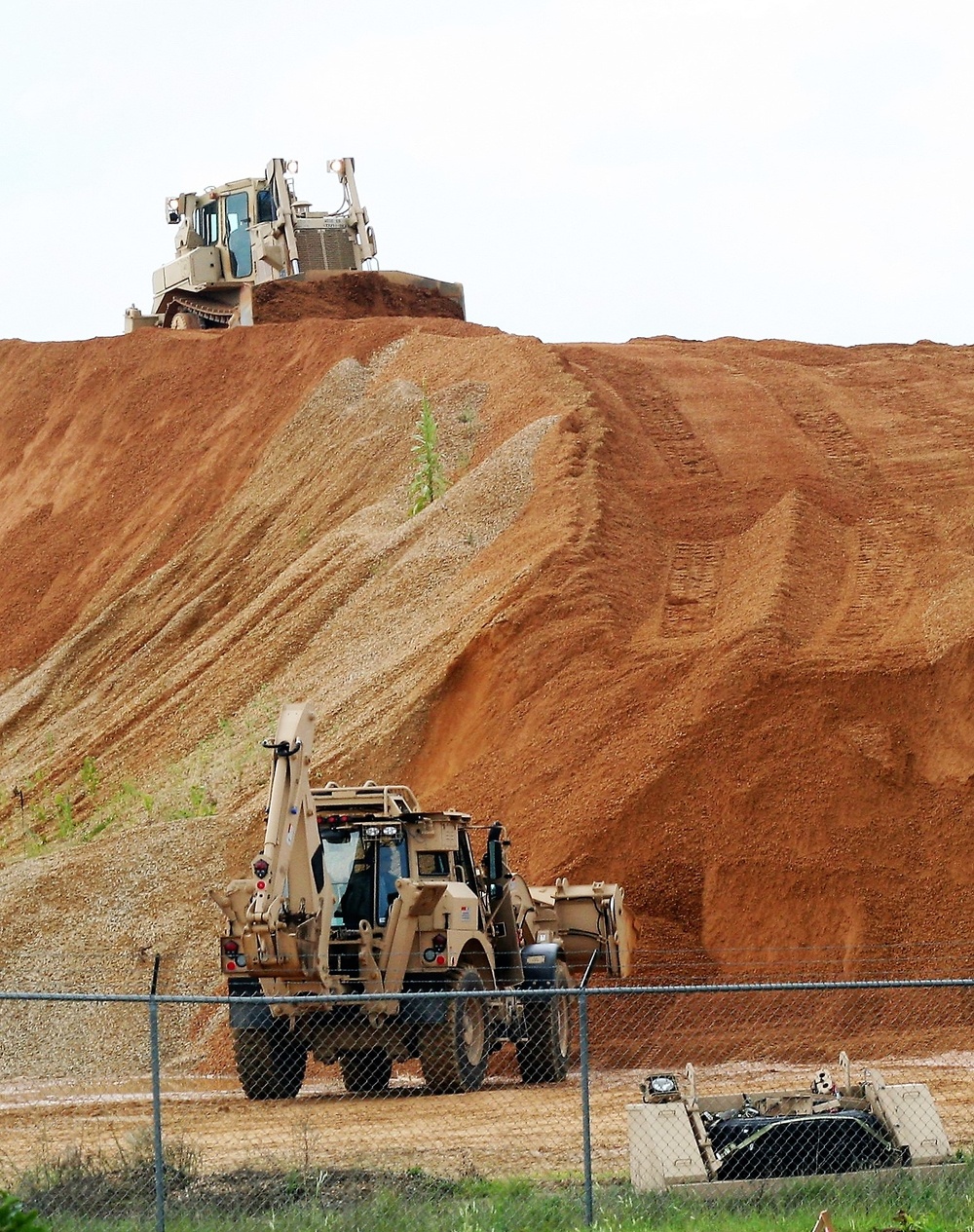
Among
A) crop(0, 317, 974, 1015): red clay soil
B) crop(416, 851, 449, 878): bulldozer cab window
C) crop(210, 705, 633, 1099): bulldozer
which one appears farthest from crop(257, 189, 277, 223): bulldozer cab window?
crop(416, 851, 449, 878): bulldozer cab window

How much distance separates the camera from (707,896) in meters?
19.0

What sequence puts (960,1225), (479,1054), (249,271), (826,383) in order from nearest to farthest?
(960,1225) → (479,1054) → (826,383) → (249,271)

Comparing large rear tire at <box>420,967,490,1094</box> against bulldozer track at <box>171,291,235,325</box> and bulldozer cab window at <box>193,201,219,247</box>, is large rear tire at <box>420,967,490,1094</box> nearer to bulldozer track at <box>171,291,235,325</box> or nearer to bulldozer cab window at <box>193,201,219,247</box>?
bulldozer track at <box>171,291,235,325</box>

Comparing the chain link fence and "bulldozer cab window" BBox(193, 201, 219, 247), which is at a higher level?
"bulldozer cab window" BBox(193, 201, 219, 247)

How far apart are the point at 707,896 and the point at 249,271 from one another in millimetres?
29262

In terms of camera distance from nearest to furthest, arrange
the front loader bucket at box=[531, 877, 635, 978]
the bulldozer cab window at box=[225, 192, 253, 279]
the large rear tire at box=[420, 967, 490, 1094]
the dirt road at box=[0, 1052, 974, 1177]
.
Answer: the dirt road at box=[0, 1052, 974, 1177] → the large rear tire at box=[420, 967, 490, 1094] → the front loader bucket at box=[531, 877, 635, 978] → the bulldozer cab window at box=[225, 192, 253, 279]

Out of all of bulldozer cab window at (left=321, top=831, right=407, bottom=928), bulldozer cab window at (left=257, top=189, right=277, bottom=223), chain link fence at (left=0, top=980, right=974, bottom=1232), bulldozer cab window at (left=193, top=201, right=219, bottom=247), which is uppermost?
bulldozer cab window at (left=193, top=201, right=219, bottom=247)

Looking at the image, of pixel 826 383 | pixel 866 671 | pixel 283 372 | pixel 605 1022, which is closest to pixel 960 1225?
pixel 605 1022

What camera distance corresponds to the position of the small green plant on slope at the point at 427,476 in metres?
31.0

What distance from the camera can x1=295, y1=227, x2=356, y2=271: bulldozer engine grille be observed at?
1761 inches

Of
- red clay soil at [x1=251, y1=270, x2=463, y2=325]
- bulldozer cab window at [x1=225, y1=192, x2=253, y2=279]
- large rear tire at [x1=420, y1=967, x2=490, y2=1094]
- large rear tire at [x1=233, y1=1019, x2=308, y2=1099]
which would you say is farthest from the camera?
bulldozer cab window at [x1=225, y1=192, x2=253, y2=279]

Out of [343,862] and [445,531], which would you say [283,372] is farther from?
[343,862]

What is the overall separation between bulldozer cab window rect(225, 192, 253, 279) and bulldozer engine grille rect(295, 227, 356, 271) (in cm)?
128

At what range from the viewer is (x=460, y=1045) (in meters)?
14.6
